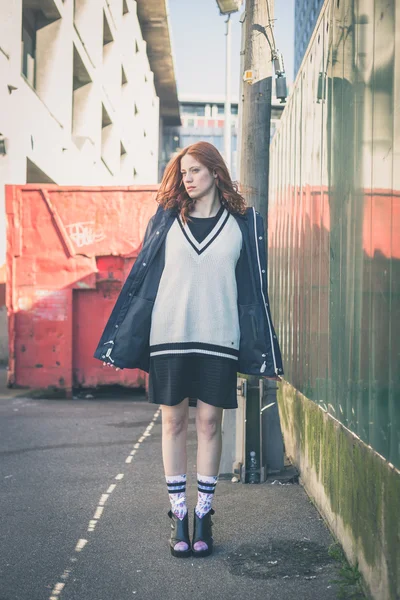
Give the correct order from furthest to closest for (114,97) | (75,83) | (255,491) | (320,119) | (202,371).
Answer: (114,97)
(75,83)
(255,491)
(320,119)
(202,371)

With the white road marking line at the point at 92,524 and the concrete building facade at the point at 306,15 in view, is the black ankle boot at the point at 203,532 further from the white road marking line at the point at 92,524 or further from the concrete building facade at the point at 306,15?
the concrete building facade at the point at 306,15

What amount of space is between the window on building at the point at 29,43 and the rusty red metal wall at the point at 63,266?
5.91 meters

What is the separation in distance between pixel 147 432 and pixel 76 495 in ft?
8.01

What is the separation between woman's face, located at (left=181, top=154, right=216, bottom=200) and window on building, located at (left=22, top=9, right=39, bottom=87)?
11949 mm

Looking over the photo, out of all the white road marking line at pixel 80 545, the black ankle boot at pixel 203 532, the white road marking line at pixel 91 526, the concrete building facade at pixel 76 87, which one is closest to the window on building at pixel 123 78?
the concrete building facade at pixel 76 87

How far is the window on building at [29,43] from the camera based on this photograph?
1455 cm

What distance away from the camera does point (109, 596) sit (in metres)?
2.88

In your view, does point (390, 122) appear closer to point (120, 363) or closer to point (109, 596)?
point (120, 363)

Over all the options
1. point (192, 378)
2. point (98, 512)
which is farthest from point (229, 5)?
point (98, 512)

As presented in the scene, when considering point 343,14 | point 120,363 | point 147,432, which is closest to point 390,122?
point 343,14

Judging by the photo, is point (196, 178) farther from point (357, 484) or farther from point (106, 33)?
point (106, 33)

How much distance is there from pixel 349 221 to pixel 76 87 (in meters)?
16.9

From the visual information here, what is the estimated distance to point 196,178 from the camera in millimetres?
3488

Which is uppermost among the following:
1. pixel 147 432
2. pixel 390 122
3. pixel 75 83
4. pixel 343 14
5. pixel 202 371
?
pixel 75 83
